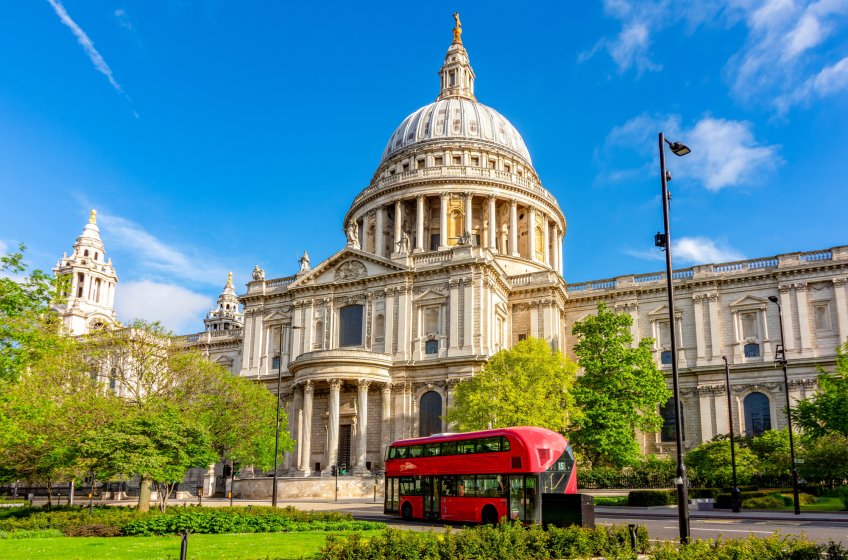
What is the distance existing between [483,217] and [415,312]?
2316 centimetres

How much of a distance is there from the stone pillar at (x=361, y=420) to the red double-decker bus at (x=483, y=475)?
20826mm

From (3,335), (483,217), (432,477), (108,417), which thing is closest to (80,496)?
(108,417)

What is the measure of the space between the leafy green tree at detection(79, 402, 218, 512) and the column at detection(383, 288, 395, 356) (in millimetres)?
24492

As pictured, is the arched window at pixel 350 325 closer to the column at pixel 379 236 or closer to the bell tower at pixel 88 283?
the column at pixel 379 236

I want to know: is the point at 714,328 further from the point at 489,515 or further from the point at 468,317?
the point at 489,515

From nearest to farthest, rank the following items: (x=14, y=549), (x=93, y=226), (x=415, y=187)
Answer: (x=14, y=549) → (x=415, y=187) → (x=93, y=226)

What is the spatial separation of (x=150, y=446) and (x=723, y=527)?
25524mm

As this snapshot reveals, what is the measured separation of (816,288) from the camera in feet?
192

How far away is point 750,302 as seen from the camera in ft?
198

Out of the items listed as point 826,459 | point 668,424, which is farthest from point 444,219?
point 826,459

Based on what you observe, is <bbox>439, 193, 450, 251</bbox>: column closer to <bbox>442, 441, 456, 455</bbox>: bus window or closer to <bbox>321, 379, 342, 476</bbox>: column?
→ <bbox>321, 379, 342, 476</bbox>: column

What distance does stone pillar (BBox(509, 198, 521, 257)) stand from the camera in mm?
75688

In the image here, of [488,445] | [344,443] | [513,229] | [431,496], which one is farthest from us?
[513,229]

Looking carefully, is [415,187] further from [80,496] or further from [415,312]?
[80,496]
